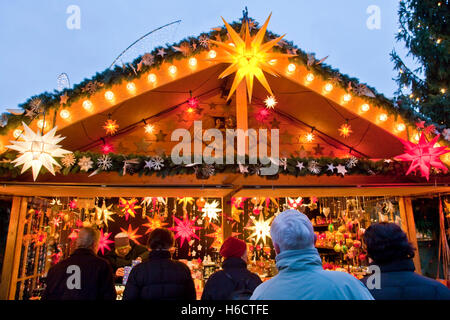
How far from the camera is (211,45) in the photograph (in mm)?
5262

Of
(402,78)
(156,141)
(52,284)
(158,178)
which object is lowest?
(52,284)

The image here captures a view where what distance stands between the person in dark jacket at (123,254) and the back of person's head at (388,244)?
4530mm

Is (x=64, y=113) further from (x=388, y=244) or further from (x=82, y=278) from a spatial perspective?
(x=388, y=244)

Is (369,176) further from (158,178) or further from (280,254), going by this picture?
(280,254)

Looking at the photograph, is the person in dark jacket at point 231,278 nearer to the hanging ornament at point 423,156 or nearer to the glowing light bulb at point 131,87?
the hanging ornament at point 423,156

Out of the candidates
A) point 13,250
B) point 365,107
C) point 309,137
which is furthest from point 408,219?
point 13,250

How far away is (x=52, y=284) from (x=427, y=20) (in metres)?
12.4

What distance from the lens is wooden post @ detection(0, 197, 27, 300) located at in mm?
4848

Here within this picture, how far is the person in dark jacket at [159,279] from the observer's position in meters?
2.84

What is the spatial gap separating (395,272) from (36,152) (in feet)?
12.6

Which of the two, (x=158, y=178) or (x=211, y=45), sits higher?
(x=211, y=45)

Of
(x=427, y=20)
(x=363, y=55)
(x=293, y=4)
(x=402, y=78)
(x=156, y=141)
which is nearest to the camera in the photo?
(x=156, y=141)
